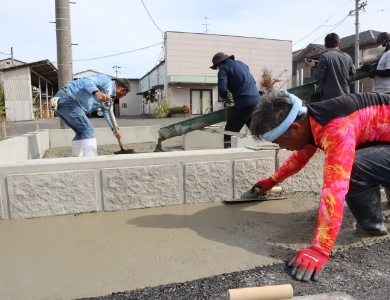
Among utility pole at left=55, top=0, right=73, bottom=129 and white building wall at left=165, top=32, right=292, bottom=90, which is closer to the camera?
utility pole at left=55, top=0, right=73, bottom=129

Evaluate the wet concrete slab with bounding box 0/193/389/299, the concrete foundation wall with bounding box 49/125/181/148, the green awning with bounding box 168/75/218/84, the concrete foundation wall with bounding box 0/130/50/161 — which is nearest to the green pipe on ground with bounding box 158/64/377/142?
the wet concrete slab with bounding box 0/193/389/299

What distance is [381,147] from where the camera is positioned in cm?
200

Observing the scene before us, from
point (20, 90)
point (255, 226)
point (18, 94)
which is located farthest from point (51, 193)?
point (18, 94)

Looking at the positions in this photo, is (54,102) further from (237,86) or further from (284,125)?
(284,125)

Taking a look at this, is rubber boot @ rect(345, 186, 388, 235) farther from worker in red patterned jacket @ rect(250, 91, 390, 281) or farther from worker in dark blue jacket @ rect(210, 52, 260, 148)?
worker in dark blue jacket @ rect(210, 52, 260, 148)

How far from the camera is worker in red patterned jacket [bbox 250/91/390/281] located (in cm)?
171

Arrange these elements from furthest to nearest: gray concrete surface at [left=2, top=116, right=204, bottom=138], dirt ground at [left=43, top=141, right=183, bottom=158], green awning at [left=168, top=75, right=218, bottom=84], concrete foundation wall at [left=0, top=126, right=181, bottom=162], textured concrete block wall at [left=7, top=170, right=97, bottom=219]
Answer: green awning at [left=168, top=75, right=218, bottom=84] → gray concrete surface at [left=2, top=116, right=204, bottom=138] → dirt ground at [left=43, top=141, right=183, bottom=158] → concrete foundation wall at [left=0, top=126, right=181, bottom=162] → textured concrete block wall at [left=7, top=170, right=97, bottom=219]

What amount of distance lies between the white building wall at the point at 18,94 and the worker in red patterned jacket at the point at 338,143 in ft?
70.5

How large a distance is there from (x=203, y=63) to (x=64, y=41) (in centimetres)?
1851

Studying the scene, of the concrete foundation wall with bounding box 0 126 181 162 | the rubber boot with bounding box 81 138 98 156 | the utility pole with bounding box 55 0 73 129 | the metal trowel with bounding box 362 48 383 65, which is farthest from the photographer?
the utility pole with bounding box 55 0 73 129

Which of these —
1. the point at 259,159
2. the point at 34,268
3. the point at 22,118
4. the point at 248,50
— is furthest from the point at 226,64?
the point at 248,50

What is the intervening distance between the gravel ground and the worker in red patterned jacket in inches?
3.6

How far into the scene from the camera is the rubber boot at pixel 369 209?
196 centimetres

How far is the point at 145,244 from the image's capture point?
6.78 ft
